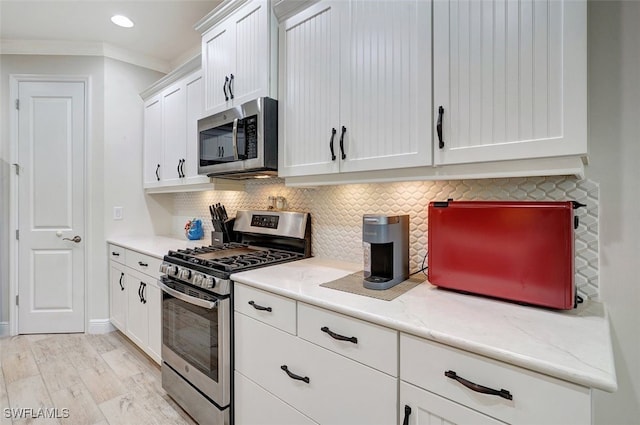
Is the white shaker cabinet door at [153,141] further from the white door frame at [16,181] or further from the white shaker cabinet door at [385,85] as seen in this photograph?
the white shaker cabinet door at [385,85]

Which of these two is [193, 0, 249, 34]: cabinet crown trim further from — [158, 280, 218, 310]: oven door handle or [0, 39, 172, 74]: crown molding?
[158, 280, 218, 310]: oven door handle

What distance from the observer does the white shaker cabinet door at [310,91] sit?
155cm

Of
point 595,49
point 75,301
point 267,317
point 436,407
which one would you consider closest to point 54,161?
point 75,301

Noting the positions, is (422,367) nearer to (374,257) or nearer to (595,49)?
(374,257)

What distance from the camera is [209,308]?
1.63m

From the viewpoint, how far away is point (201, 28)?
2.27m

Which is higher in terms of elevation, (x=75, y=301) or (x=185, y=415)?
(x=75, y=301)

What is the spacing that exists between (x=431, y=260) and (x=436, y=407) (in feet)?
1.86

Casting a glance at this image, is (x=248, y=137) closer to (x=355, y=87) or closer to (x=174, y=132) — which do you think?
(x=355, y=87)

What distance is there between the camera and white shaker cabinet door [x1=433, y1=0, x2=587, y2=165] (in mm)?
947

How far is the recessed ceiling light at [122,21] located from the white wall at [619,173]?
315 cm

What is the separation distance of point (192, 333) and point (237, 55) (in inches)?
68.8

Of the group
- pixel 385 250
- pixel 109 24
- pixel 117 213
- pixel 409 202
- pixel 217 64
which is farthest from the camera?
pixel 117 213

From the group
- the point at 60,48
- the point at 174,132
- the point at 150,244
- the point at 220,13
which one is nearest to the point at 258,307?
the point at 150,244
